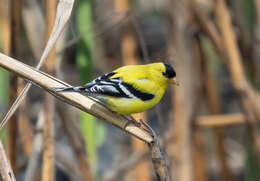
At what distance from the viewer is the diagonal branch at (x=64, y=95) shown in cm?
138

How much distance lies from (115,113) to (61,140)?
1.93 meters

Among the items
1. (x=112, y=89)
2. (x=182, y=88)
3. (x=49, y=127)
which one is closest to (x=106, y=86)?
(x=112, y=89)

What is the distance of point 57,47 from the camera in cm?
204

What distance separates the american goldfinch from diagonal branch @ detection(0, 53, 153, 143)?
0.08m

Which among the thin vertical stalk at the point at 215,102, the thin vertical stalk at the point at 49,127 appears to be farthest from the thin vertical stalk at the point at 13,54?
the thin vertical stalk at the point at 215,102

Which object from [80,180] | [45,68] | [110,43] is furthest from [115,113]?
[110,43]

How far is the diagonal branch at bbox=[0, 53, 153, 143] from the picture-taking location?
54.4 inches

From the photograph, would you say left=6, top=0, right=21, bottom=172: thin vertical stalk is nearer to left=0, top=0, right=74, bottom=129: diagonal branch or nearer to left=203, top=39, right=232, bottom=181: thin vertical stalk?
left=0, top=0, right=74, bottom=129: diagonal branch

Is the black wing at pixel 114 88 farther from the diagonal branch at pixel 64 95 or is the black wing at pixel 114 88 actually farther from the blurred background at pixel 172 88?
the blurred background at pixel 172 88

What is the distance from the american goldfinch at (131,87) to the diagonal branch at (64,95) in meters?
0.08

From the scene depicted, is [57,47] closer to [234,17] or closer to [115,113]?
[115,113]

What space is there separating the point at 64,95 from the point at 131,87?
1.58 ft

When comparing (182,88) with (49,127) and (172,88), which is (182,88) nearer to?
(172,88)

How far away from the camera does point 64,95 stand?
1490mm
